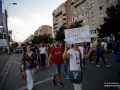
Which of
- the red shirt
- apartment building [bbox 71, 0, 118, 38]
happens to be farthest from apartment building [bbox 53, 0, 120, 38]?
the red shirt

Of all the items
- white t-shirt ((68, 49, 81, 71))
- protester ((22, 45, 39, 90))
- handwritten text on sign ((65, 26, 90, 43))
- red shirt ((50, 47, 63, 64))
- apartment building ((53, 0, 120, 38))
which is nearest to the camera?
white t-shirt ((68, 49, 81, 71))

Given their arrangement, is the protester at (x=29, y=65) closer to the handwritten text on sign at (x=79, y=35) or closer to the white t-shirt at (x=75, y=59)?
the handwritten text on sign at (x=79, y=35)

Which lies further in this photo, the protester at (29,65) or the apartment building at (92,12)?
the apartment building at (92,12)

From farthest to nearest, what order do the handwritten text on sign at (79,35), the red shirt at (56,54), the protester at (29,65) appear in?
the red shirt at (56,54) → the protester at (29,65) → the handwritten text on sign at (79,35)

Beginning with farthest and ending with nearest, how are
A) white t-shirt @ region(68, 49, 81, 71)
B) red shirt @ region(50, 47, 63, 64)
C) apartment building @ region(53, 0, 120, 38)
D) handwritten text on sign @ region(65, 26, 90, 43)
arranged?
apartment building @ region(53, 0, 120, 38) → red shirt @ region(50, 47, 63, 64) → handwritten text on sign @ region(65, 26, 90, 43) → white t-shirt @ region(68, 49, 81, 71)

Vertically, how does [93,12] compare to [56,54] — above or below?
above

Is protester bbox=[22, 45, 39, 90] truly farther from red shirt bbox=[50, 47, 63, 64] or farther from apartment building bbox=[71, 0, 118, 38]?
apartment building bbox=[71, 0, 118, 38]

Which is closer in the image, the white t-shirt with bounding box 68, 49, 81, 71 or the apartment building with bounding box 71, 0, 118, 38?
the white t-shirt with bounding box 68, 49, 81, 71

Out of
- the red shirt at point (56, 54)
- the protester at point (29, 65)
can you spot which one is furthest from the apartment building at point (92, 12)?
the protester at point (29, 65)

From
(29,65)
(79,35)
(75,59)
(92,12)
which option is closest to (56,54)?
(29,65)

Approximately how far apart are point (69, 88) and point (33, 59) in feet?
5.80

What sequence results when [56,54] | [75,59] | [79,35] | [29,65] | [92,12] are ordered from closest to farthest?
[75,59], [79,35], [29,65], [56,54], [92,12]

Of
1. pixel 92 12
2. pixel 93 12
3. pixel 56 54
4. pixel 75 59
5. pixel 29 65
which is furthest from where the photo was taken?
pixel 92 12

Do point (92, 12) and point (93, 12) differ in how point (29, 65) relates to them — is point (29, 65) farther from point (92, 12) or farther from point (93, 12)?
point (92, 12)
